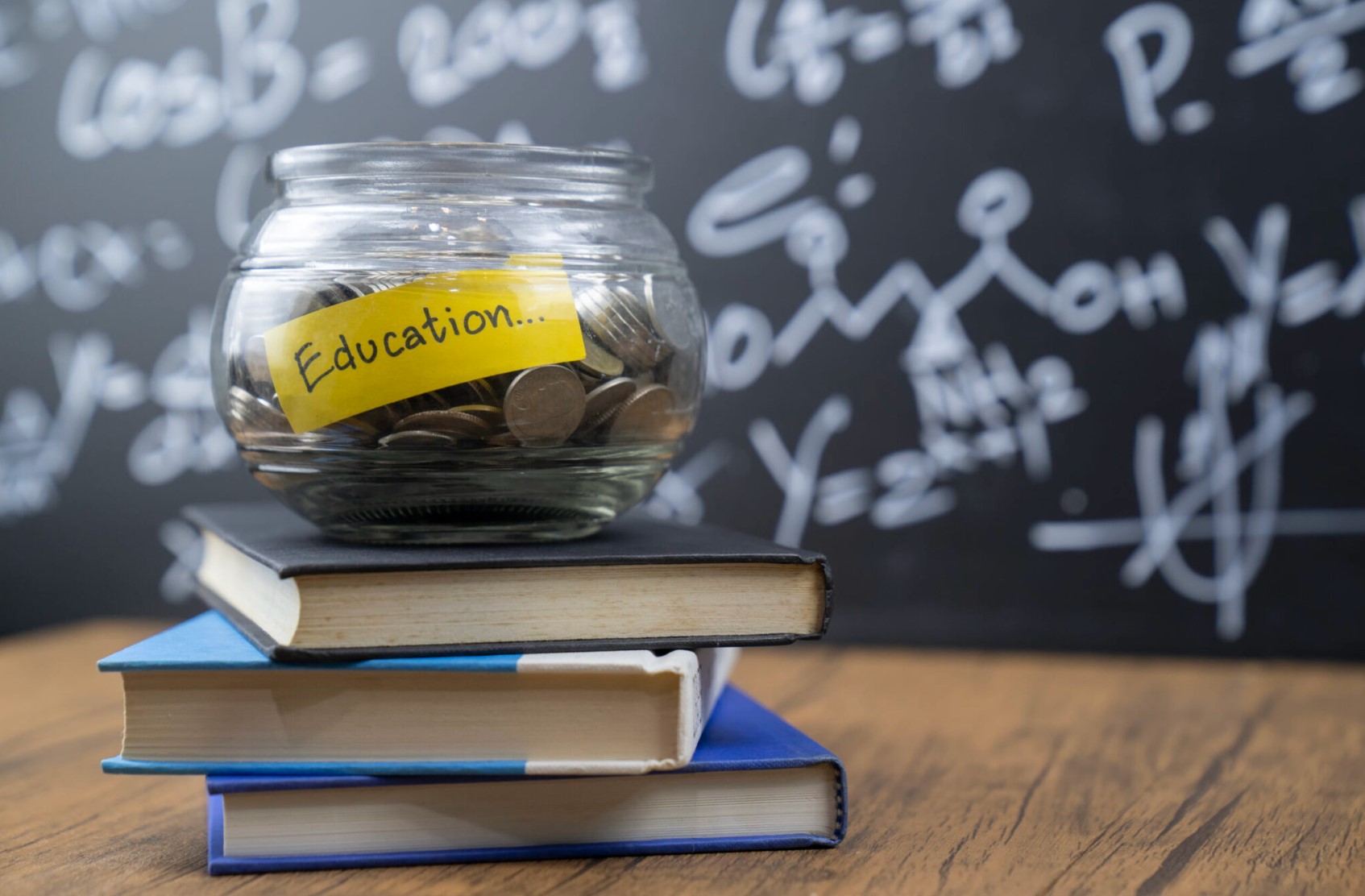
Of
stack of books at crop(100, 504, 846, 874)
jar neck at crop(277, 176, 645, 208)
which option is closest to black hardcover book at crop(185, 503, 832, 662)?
stack of books at crop(100, 504, 846, 874)

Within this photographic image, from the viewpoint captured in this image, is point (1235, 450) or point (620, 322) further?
point (1235, 450)

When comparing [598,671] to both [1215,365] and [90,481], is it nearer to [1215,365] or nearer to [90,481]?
[1215,365]

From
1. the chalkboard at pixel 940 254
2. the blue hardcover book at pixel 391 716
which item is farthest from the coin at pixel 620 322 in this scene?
the chalkboard at pixel 940 254

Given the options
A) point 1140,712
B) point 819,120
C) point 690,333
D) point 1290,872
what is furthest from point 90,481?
point 1290,872

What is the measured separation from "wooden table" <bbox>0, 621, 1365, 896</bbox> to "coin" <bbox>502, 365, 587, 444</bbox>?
19cm

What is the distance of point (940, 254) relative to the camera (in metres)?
1.12

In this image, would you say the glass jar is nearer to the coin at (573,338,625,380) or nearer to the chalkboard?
the coin at (573,338,625,380)

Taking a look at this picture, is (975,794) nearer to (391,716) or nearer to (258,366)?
(391,716)

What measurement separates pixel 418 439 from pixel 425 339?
1.7 inches

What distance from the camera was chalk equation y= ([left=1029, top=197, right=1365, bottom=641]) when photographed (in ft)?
3.46

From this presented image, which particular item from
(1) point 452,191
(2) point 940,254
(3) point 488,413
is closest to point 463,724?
(3) point 488,413

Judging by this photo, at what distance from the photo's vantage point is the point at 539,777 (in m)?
0.57

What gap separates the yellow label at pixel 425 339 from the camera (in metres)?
0.56

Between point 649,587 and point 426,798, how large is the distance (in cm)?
13
